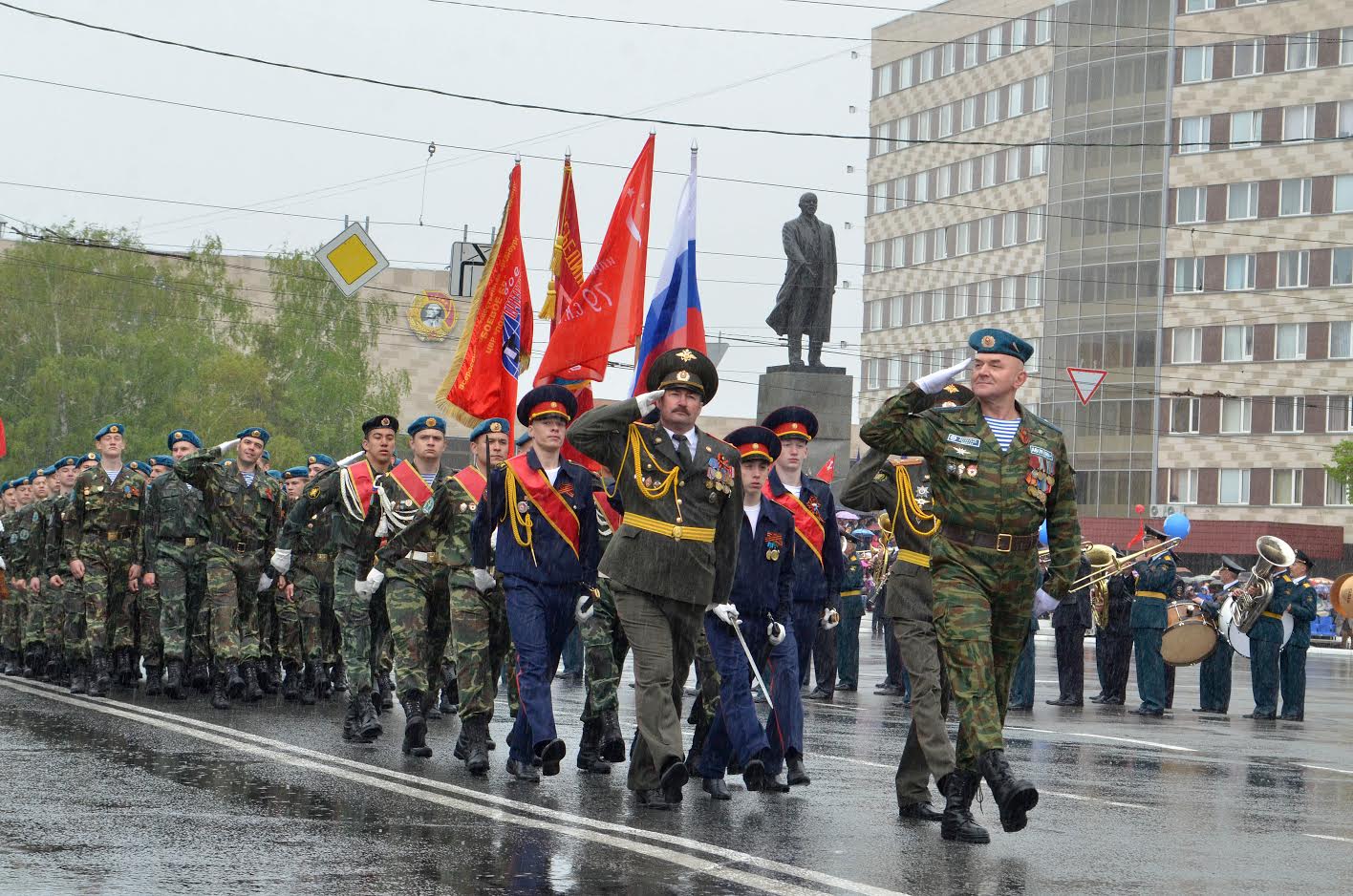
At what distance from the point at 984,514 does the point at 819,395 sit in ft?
63.7

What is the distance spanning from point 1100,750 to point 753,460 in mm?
4843

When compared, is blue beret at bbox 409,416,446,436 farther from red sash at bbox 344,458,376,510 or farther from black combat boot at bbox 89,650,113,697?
black combat boot at bbox 89,650,113,697

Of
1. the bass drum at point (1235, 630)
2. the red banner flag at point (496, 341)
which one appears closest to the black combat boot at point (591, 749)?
the red banner flag at point (496, 341)

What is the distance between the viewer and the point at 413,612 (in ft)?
39.2

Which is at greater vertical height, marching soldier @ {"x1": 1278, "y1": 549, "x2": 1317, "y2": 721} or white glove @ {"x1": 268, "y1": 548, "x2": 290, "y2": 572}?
white glove @ {"x1": 268, "y1": 548, "x2": 290, "y2": 572}

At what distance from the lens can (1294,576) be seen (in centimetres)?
1967

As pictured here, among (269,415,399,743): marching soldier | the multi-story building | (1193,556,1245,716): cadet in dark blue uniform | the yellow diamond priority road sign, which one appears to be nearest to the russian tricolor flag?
(269,415,399,743): marching soldier

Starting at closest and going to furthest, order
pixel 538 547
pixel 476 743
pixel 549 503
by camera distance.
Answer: pixel 538 547, pixel 549 503, pixel 476 743

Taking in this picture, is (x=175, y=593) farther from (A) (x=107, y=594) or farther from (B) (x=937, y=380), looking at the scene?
(B) (x=937, y=380)

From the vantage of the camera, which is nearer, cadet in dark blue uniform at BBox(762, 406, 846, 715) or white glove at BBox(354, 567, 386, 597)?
cadet in dark blue uniform at BBox(762, 406, 846, 715)

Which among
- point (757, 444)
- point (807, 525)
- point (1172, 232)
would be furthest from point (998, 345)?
point (1172, 232)

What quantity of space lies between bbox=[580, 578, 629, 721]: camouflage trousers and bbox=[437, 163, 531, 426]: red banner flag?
7.75 feet

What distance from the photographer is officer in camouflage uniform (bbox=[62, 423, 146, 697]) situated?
53.7 feet

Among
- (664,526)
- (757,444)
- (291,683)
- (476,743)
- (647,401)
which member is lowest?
(291,683)
